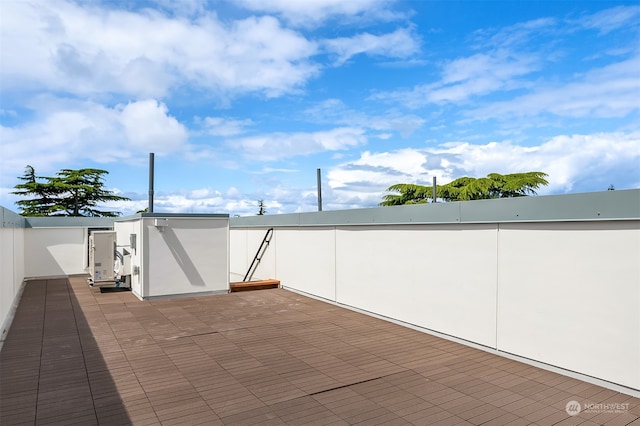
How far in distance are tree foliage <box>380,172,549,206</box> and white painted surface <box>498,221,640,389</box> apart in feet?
82.8

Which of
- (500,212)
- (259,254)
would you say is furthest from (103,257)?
(500,212)

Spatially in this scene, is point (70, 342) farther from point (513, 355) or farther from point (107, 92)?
point (107, 92)

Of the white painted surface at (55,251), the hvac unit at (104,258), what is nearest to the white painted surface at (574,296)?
the hvac unit at (104,258)

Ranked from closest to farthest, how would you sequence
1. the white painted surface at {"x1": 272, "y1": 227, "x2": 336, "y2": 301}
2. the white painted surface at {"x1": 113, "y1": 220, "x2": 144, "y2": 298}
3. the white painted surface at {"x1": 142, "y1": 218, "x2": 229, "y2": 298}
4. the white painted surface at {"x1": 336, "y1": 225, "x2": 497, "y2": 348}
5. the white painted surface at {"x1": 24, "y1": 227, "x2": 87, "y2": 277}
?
the white painted surface at {"x1": 336, "y1": 225, "x2": 497, "y2": 348}, the white painted surface at {"x1": 272, "y1": 227, "x2": 336, "y2": 301}, the white painted surface at {"x1": 142, "y1": 218, "x2": 229, "y2": 298}, the white painted surface at {"x1": 113, "y1": 220, "x2": 144, "y2": 298}, the white painted surface at {"x1": 24, "y1": 227, "x2": 87, "y2": 277}

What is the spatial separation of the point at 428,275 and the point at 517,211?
200 centimetres

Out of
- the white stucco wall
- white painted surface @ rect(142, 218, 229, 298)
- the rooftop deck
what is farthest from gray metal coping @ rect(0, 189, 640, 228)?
the rooftop deck

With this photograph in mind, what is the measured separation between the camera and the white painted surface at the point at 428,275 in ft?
19.9

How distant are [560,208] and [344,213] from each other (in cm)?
480

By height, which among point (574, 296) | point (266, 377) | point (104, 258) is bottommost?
point (266, 377)

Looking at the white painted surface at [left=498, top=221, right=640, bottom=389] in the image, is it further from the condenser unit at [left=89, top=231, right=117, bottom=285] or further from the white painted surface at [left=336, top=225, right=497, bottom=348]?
the condenser unit at [left=89, top=231, right=117, bottom=285]

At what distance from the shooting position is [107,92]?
1595 centimetres

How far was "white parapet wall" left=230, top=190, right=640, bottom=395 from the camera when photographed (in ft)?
14.8

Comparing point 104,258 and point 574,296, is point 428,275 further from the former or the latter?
point 104,258

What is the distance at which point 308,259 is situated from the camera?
10883mm
